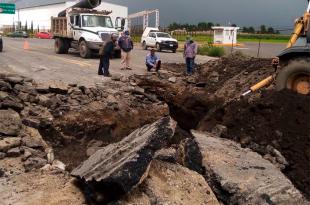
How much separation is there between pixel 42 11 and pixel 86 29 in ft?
247

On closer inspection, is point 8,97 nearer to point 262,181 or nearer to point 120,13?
point 262,181

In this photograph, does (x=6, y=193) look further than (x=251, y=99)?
No

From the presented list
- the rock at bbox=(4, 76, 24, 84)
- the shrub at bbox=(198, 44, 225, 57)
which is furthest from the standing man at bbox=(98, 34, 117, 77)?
the shrub at bbox=(198, 44, 225, 57)

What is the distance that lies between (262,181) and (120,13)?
84.3 metres

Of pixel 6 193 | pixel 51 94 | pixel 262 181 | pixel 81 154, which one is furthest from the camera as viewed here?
pixel 51 94

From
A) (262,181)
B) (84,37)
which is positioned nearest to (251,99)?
(262,181)

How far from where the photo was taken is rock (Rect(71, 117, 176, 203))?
522 cm

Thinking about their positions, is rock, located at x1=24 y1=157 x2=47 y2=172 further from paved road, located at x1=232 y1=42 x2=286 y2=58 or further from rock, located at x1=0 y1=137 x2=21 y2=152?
paved road, located at x1=232 y1=42 x2=286 y2=58

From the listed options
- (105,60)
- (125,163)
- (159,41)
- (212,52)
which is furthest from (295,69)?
(159,41)

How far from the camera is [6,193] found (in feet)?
19.3

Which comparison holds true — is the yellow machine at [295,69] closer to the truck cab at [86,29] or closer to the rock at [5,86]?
the rock at [5,86]

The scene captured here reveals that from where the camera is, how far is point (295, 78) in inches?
397

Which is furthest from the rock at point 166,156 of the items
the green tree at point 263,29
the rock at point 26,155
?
the green tree at point 263,29

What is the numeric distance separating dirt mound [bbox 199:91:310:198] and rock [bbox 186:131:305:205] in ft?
2.02
